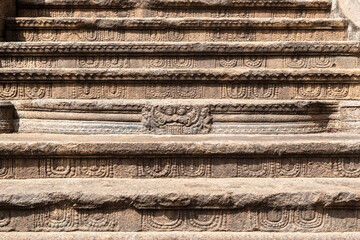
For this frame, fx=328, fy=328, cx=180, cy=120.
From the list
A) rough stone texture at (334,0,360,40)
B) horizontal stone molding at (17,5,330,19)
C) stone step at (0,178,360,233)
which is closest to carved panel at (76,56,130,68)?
horizontal stone molding at (17,5,330,19)

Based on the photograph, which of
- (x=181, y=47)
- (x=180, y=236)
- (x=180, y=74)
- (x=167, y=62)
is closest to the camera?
(x=180, y=236)

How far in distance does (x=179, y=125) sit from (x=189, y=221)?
1010 mm

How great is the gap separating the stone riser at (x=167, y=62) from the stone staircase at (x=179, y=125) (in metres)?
0.01

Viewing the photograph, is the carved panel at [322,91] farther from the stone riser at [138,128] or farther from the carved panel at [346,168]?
the carved panel at [346,168]

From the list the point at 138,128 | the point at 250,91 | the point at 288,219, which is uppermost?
the point at 250,91

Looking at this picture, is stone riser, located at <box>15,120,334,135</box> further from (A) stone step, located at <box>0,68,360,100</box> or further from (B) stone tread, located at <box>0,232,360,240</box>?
(B) stone tread, located at <box>0,232,360,240</box>

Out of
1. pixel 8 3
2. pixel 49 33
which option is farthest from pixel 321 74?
pixel 8 3

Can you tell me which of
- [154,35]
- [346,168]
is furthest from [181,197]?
[154,35]

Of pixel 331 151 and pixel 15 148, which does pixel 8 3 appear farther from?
pixel 331 151

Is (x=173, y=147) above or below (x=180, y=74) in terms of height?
below

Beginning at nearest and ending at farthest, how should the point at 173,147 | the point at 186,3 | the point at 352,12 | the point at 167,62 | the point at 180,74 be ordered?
the point at 173,147
the point at 180,74
the point at 167,62
the point at 352,12
the point at 186,3

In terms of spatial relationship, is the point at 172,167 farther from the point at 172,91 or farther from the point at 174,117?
the point at 172,91

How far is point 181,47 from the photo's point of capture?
358 centimetres

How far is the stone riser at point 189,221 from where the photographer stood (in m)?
2.21
